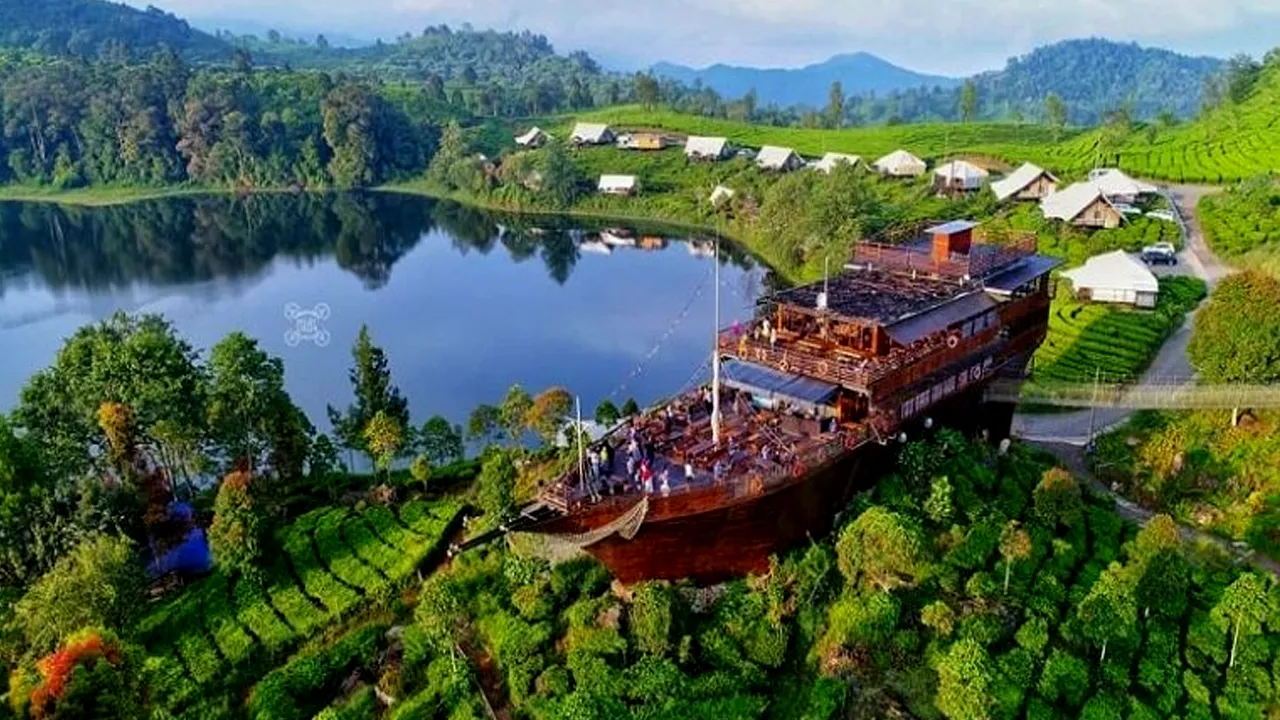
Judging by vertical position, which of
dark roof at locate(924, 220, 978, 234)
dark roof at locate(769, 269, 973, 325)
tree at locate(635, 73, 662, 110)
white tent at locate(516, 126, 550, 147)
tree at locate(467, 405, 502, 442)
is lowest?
tree at locate(467, 405, 502, 442)

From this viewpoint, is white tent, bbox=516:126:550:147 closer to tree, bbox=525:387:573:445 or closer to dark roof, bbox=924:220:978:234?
tree, bbox=525:387:573:445

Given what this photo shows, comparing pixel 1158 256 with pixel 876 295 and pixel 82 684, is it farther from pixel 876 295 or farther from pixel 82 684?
pixel 82 684

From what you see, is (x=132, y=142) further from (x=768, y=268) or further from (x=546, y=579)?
(x=546, y=579)

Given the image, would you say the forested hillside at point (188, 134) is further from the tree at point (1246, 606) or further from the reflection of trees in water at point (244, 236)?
the tree at point (1246, 606)

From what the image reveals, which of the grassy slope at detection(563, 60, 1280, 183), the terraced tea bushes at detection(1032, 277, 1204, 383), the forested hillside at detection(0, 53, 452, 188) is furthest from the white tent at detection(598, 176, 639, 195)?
the terraced tea bushes at detection(1032, 277, 1204, 383)

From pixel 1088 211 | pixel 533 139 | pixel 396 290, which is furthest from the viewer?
pixel 533 139

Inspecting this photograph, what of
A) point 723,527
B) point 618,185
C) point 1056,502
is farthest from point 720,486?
point 618,185

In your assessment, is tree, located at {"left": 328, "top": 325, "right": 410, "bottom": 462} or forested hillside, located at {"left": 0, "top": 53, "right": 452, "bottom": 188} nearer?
tree, located at {"left": 328, "top": 325, "right": 410, "bottom": 462}
